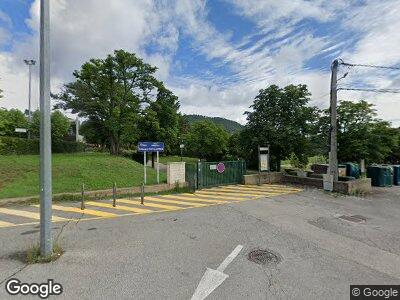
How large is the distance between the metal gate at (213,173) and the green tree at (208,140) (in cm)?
2157

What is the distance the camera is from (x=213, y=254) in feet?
20.2

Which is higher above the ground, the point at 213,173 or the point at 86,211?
the point at 213,173

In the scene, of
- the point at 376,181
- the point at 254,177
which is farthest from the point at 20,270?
the point at 376,181

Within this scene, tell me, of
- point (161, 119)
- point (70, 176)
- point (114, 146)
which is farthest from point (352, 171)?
point (114, 146)

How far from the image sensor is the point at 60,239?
6.87m

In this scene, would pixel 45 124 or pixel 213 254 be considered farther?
pixel 213 254

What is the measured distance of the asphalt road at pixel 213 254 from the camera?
4.67 metres

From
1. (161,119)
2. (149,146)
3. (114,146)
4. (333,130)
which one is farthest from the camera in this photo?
(161,119)

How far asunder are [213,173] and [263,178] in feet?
13.2

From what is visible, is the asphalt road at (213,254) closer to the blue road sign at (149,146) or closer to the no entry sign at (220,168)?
the blue road sign at (149,146)

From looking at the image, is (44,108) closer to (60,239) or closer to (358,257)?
(60,239)

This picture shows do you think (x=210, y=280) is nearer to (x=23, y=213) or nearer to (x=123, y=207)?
(x=123, y=207)

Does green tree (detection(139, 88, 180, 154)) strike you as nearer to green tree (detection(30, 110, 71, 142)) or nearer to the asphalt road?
green tree (detection(30, 110, 71, 142))

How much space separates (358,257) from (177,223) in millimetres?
4839
